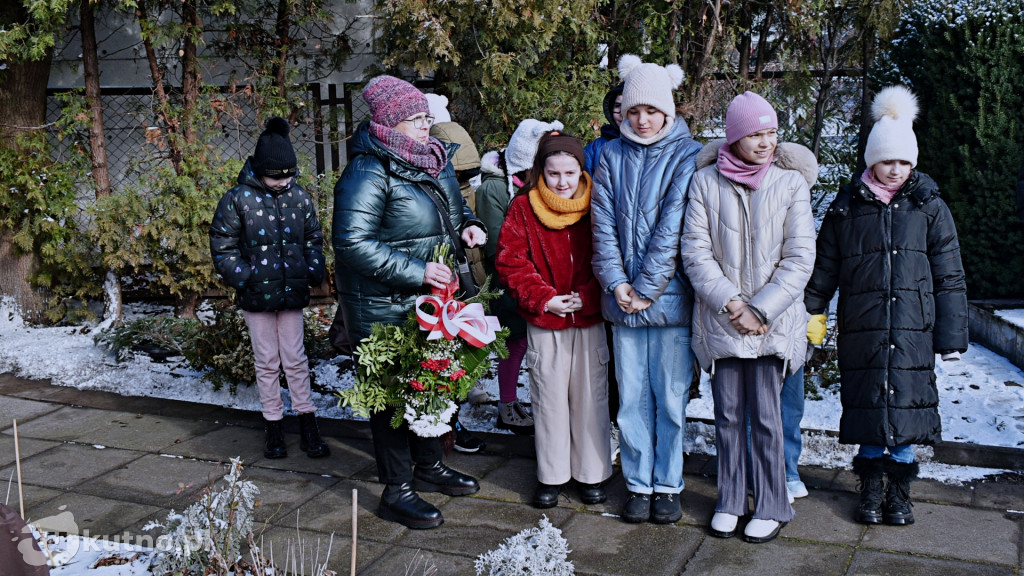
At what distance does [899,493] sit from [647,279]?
1381 millimetres

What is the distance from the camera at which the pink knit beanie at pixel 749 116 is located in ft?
12.3

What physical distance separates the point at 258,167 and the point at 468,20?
7.95ft

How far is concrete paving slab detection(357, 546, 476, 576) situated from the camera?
3.67 metres

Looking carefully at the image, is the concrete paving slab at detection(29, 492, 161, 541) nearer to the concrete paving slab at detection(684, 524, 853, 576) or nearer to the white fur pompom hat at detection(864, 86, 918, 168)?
the concrete paving slab at detection(684, 524, 853, 576)

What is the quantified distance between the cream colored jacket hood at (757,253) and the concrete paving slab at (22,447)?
3683 millimetres

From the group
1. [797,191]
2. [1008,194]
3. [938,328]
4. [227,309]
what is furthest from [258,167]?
[1008,194]

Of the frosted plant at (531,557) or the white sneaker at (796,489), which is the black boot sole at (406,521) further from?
the white sneaker at (796,489)

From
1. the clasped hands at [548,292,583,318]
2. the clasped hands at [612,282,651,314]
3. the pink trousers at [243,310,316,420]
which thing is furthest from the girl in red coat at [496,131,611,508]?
the pink trousers at [243,310,316,420]

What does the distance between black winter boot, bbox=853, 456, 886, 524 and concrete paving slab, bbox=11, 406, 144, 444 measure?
4184mm

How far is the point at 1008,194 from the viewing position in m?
6.30

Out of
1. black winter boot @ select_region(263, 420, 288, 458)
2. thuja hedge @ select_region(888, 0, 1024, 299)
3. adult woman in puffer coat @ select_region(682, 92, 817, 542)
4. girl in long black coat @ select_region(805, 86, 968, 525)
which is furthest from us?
thuja hedge @ select_region(888, 0, 1024, 299)

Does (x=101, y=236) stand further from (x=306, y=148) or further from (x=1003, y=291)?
(x=1003, y=291)

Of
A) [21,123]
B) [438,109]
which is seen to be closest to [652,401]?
[438,109]

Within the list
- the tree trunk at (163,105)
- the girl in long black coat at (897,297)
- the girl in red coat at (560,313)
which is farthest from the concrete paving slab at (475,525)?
the tree trunk at (163,105)
